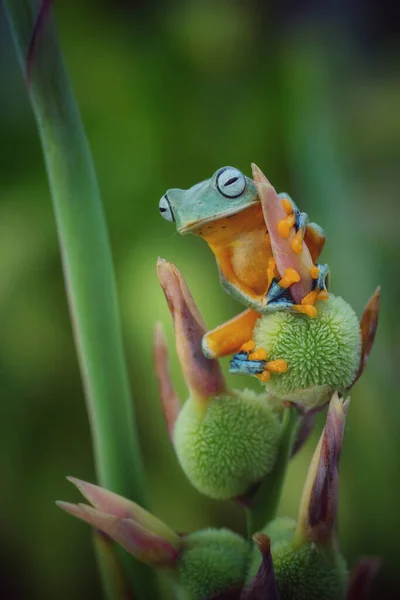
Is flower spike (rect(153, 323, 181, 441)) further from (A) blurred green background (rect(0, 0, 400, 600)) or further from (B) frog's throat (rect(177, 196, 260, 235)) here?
(A) blurred green background (rect(0, 0, 400, 600))

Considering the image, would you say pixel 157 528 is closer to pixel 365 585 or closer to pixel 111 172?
pixel 365 585

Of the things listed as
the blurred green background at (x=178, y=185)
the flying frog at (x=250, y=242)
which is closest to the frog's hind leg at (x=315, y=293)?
the flying frog at (x=250, y=242)

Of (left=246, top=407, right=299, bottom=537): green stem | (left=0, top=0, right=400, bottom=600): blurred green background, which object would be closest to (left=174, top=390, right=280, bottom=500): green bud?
(left=246, top=407, right=299, bottom=537): green stem

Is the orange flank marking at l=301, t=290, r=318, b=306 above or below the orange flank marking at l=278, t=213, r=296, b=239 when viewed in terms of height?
below

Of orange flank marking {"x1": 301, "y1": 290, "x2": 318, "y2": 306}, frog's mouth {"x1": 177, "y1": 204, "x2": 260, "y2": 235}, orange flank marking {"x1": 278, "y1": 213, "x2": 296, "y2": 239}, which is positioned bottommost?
orange flank marking {"x1": 301, "y1": 290, "x2": 318, "y2": 306}

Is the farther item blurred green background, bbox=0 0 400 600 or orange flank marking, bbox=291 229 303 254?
blurred green background, bbox=0 0 400 600

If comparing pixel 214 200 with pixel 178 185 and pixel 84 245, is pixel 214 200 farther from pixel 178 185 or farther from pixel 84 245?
pixel 178 185

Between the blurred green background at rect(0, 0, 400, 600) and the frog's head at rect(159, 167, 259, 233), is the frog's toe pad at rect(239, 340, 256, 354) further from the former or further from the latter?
the blurred green background at rect(0, 0, 400, 600)
